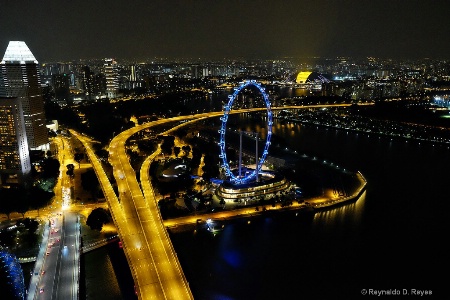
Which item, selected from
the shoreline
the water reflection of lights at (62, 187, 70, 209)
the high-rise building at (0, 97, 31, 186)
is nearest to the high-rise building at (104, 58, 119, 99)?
the high-rise building at (0, 97, 31, 186)

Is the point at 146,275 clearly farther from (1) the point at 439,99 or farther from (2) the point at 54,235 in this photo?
(1) the point at 439,99

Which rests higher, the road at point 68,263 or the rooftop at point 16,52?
the rooftop at point 16,52

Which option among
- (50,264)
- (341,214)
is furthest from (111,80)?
(50,264)

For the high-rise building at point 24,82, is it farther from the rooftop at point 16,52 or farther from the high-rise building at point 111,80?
the high-rise building at point 111,80

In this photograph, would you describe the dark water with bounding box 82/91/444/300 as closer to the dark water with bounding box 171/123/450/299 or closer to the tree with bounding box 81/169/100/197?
the dark water with bounding box 171/123/450/299

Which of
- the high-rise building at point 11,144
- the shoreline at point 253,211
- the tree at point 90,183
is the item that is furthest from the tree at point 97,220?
the high-rise building at point 11,144

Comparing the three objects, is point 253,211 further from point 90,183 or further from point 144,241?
point 90,183

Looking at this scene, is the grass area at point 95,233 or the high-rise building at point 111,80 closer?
the grass area at point 95,233
